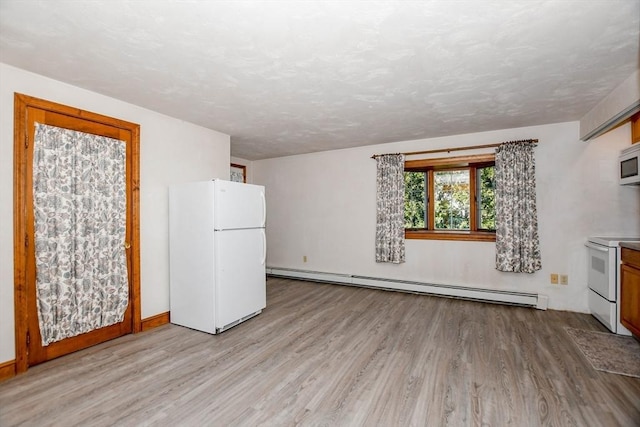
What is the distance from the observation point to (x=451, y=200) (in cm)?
463

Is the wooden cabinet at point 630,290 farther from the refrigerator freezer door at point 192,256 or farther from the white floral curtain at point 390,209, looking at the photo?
the refrigerator freezer door at point 192,256

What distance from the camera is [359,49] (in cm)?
206

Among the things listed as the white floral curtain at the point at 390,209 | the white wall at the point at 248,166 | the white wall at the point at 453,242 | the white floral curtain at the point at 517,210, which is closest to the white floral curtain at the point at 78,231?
the white wall at the point at 248,166

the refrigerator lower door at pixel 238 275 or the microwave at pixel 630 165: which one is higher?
the microwave at pixel 630 165

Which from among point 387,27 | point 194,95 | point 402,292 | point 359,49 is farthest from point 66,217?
point 402,292

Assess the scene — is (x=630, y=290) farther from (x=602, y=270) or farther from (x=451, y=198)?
(x=451, y=198)

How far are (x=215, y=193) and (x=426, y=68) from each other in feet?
7.58

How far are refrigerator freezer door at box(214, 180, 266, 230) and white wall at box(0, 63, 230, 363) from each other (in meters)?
0.81

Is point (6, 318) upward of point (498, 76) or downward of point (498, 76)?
downward

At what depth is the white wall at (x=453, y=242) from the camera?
143 inches

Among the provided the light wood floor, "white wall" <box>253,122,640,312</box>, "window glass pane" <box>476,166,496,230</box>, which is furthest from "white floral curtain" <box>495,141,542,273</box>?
the light wood floor

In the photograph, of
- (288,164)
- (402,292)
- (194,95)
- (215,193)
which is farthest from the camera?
(288,164)

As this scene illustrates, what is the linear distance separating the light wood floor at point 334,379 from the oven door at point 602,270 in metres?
0.40

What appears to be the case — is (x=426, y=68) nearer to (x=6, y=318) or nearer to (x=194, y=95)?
(x=194, y=95)
